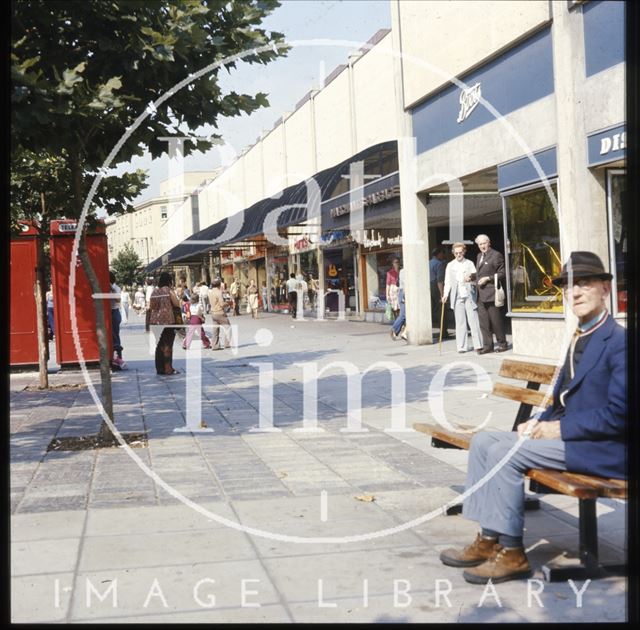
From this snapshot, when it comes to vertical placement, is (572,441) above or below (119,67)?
below

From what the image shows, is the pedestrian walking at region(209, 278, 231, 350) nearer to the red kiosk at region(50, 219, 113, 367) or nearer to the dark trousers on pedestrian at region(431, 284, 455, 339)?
the red kiosk at region(50, 219, 113, 367)

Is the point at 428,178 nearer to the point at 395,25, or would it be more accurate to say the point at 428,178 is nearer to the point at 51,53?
the point at 395,25

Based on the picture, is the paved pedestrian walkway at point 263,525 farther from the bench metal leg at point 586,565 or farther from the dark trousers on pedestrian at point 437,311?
the dark trousers on pedestrian at point 437,311

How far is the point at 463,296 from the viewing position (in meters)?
14.8

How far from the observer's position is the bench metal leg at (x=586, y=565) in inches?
163

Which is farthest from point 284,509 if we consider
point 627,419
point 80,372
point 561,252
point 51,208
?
point 80,372

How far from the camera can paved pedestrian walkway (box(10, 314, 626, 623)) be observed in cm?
388

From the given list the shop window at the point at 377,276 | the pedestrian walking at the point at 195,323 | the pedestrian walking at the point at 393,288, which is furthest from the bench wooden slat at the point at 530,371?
the shop window at the point at 377,276

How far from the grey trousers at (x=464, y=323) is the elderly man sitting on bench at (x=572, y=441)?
10.4 m

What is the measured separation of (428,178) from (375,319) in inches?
441

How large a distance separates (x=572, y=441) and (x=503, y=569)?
2.33 ft

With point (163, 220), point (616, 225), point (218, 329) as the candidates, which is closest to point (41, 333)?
point (218, 329)

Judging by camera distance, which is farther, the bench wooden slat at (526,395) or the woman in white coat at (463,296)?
the woman in white coat at (463,296)

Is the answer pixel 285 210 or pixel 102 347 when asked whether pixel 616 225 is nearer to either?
pixel 102 347
